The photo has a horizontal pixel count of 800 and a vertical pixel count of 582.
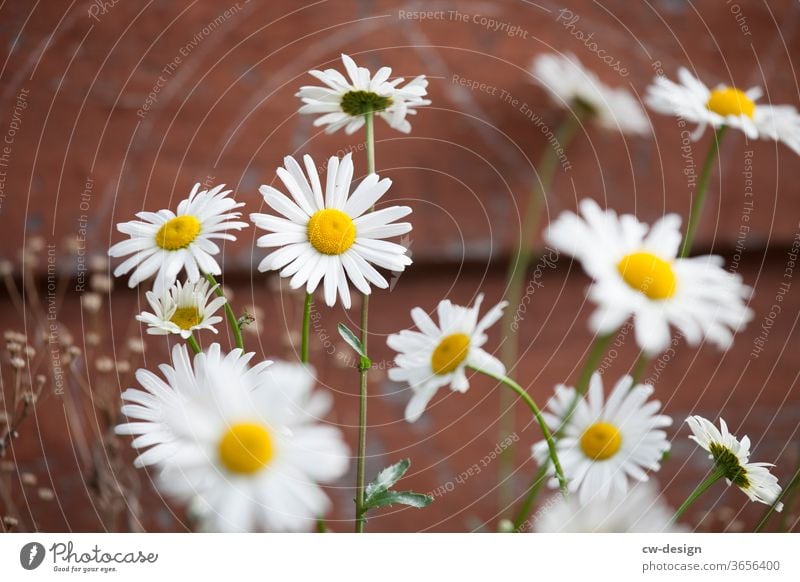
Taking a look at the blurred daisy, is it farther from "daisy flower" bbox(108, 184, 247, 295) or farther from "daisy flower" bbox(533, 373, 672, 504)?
"daisy flower" bbox(108, 184, 247, 295)

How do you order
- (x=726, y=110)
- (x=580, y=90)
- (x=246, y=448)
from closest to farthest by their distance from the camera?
1. (x=246, y=448)
2. (x=726, y=110)
3. (x=580, y=90)

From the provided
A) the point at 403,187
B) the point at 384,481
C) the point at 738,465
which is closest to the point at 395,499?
the point at 384,481

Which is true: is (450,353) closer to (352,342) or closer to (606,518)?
(352,342)

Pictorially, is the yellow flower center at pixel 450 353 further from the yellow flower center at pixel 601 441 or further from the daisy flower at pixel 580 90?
the daisy flower at pixel 580 90

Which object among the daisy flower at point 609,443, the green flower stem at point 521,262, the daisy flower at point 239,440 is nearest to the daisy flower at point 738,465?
the daisy flower at point 609,443
